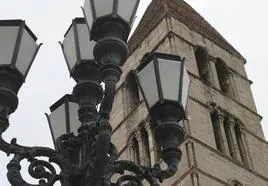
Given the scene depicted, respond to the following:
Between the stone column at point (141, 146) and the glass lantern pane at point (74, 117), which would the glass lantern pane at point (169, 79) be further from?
the stone column at point (141, 146)

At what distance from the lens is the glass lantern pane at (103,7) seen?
4613 mm

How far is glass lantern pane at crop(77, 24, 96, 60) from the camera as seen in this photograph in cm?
528

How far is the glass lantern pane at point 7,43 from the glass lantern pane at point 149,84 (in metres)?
0.92

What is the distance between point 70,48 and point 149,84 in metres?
1.00

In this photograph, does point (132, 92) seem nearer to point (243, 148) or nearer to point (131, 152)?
point (131, 152)

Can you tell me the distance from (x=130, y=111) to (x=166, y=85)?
17848mm

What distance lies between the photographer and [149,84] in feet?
15.5

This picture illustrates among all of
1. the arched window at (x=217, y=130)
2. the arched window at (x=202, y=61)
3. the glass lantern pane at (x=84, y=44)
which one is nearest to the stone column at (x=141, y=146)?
the arched window at (x=217, y=130)

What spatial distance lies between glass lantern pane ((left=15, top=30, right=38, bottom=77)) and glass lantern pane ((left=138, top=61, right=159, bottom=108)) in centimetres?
80

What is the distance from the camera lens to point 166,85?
15.4 feet

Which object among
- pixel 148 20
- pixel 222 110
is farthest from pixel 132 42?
pixel 222 110

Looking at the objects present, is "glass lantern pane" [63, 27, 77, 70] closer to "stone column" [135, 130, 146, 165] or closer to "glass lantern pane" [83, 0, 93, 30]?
"glass lantern pane" [83, 0, 93, 30]

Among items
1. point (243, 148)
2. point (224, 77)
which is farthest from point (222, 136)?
point (224, 77)

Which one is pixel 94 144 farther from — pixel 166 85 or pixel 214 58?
pixel 214 58
